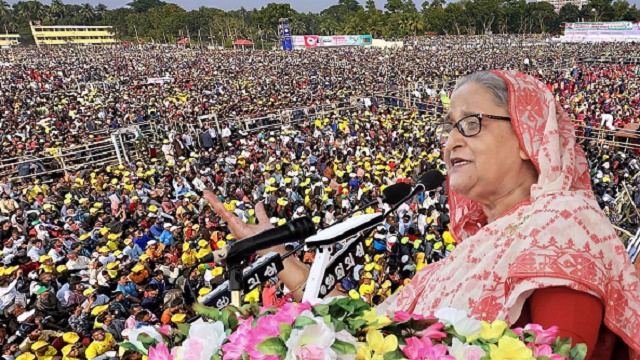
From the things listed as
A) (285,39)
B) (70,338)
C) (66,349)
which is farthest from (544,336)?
(285,39)

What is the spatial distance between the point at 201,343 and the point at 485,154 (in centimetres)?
98

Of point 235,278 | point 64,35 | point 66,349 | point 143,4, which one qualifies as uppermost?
point 143,4

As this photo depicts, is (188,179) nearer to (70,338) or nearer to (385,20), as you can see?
(70,338)

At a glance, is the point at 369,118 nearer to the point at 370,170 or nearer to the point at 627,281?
the point at 370,170

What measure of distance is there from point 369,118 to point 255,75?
48.2 feet

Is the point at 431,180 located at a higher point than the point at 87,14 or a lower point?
lower

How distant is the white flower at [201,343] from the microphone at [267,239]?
1.67ft

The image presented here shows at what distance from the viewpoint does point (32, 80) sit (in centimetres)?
2588

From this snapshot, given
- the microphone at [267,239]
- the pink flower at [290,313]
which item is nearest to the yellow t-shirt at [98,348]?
the microphone at [267,239]

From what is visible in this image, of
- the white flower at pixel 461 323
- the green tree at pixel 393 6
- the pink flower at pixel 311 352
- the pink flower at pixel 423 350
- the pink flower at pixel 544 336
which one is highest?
the green tree at pixel 393 6

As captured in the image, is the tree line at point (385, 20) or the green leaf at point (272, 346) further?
the tree line at point (385, 20)

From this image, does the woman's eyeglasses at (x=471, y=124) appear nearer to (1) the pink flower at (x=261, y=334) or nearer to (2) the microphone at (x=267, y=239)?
(2) the microphone at (x=267, y=239)

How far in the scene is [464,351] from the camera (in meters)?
0.73

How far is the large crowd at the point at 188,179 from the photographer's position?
5.50 m
